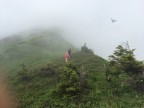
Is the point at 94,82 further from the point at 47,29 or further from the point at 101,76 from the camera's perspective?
the point at 47,29

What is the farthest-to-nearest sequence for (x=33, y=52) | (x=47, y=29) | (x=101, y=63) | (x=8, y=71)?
(x=47, y=29), (x=33, y=52), (x=8, y=71), (x=101, y=63)

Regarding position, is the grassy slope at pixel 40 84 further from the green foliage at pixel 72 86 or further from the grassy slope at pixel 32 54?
the grassy slope at pixel 32 54

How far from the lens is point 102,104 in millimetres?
39312

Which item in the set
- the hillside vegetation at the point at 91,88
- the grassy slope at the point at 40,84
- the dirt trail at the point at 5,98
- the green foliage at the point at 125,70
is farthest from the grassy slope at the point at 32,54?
the green foliage at the point at 125,70

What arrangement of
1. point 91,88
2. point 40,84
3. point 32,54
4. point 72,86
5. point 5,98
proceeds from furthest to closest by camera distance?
point 32,54
point 40,84
point 5,98
point 91,88
point 72,86

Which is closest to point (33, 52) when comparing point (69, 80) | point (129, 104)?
point (69, 80)

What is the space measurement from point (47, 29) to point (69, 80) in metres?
102

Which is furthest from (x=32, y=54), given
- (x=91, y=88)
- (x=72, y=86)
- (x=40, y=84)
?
(x=72, y=86)

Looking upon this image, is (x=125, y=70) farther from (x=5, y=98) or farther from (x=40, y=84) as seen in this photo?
(x=5, y=98)

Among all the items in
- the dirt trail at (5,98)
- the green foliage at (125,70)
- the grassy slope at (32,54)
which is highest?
the grassy slope at (32,54)

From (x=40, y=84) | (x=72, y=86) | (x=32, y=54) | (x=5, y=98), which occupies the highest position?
(x=32, y=54)

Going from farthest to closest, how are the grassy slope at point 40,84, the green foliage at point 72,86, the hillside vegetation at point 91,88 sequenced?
the grassy slope at point 40,84, the green foliage at point 72,86, the hillside vegetation at point 91,88

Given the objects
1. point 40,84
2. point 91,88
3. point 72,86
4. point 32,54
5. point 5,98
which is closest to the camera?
point 72,86

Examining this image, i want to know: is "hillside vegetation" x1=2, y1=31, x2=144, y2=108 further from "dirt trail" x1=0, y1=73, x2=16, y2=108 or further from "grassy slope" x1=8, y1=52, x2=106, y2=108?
"dirt trail" x1=0, y1=73, x2=16, y2=108
